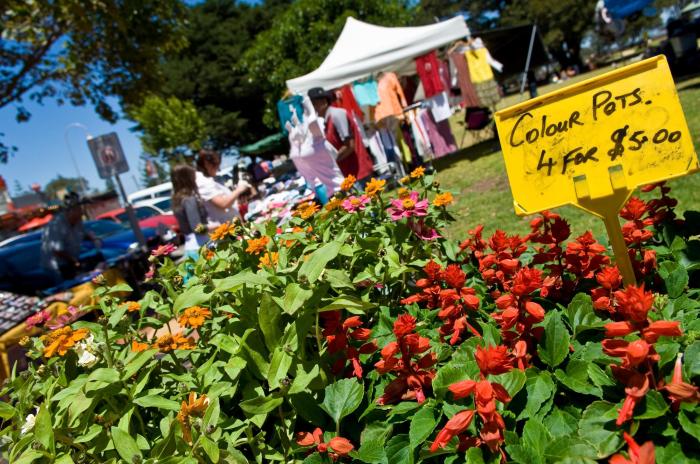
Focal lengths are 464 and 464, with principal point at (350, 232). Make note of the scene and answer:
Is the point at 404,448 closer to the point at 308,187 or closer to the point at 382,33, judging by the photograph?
the point at 308,187

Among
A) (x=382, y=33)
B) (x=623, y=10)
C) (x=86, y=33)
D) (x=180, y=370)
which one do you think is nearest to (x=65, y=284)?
(x=180, y=370)

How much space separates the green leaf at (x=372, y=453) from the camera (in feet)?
2.91

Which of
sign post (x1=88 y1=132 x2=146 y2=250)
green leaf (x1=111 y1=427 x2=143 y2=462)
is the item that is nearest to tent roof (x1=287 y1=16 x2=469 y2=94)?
sign post (x1=88 y1=132 x2=146 y2=250)

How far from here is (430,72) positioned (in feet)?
25.8

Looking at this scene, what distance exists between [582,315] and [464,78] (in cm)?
800

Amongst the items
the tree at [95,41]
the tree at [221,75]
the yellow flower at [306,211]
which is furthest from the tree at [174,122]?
the yellow flower at [306,211]

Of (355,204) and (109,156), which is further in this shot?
(109,156)

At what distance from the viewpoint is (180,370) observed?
133cm

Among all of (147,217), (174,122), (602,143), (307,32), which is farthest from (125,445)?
(174,122)

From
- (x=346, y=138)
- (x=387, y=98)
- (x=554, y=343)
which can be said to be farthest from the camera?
(x=387, y=98)

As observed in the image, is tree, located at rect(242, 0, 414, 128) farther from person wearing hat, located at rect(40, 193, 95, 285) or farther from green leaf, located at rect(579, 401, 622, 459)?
green leaf, located at rect(579, 401, 622, 459)

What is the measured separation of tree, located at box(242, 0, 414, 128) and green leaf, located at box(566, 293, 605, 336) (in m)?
16.4

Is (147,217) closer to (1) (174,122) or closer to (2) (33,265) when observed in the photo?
(2) (33,265)

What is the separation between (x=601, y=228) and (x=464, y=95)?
5.90m
